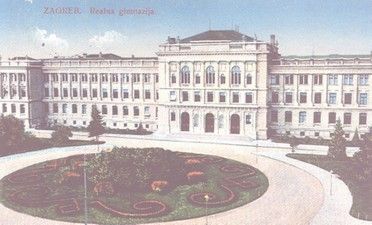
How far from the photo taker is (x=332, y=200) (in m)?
28.1

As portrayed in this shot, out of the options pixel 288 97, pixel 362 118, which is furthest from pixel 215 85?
pixel 362 118

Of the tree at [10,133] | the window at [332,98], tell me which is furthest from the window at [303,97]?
the tree at [10,133]

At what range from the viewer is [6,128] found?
141 ft

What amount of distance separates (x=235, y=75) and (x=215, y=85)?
8.72 feet

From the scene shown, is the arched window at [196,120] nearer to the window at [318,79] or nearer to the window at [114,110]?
the window at [114,110]

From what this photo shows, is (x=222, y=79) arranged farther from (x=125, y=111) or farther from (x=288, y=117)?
(x=125, y=111)

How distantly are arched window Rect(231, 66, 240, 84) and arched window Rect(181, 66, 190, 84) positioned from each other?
5.40 meters

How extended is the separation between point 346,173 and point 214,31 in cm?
2683

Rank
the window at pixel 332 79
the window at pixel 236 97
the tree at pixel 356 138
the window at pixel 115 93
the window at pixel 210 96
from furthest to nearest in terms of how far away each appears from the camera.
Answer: the window at pixel 115 93
the window at pixel 210 96
the window at pixel 236 97
the window at pixel 332 79
the tree at pixel 356 138

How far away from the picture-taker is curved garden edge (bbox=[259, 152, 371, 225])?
24609 millimetres

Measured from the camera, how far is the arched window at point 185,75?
173 ft

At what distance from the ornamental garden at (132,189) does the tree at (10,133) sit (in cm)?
782

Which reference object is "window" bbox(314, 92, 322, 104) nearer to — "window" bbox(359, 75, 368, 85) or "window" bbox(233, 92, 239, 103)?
"window" bbox(359, 75, 368, 85)

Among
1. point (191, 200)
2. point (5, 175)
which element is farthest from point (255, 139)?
point (5, 175)
